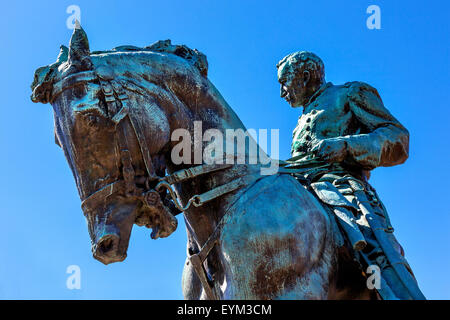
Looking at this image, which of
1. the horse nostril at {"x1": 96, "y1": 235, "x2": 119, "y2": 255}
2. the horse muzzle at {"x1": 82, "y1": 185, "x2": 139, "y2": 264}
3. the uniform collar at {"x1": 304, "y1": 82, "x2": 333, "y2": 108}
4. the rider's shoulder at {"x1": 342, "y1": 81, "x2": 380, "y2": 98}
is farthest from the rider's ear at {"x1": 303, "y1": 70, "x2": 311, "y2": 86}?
the horse nostril at {"x1": 96, "y1": 235, "x2": 119, "y2": 255}

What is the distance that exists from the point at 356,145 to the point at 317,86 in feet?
3.86

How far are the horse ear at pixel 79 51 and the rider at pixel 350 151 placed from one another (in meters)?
1.90

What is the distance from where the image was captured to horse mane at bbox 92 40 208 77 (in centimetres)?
595

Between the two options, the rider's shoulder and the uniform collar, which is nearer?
the rider's shoulder

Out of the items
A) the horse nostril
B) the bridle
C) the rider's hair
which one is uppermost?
the rider's hair

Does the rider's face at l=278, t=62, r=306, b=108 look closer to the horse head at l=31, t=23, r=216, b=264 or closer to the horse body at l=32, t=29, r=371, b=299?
the horse body at l=32, t=29, r=371, b=299

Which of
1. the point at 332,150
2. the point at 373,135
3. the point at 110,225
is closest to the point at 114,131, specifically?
the point at 110,225

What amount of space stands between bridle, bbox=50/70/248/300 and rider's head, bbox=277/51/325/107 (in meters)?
2.04

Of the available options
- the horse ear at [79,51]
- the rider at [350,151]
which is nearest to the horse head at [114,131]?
the horse ear at [79,51]

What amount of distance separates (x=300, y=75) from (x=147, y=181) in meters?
2.52

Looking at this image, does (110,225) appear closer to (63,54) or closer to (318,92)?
(63,54)
